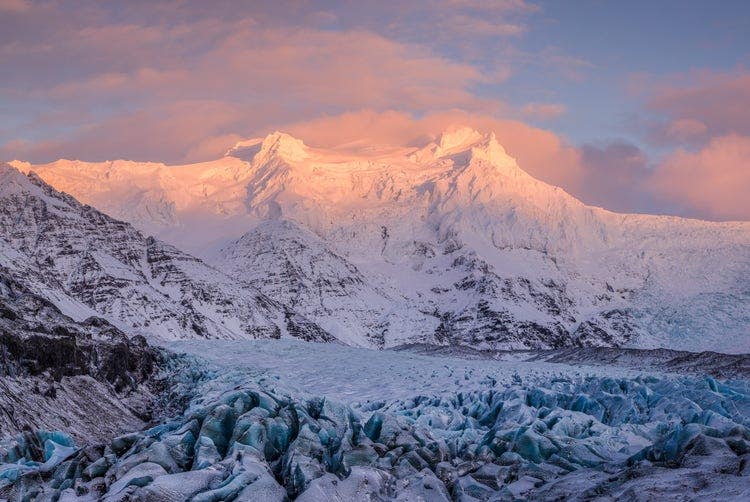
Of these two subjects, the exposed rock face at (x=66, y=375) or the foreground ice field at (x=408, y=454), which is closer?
the foreground ice field at (x=408, y=454)

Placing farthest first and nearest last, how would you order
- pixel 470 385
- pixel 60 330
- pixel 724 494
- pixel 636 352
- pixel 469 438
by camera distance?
pixel 636 352 → pixel 60 330 → pixel 470 385 → pixel 469 438 → pixel 724 494

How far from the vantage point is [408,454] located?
1673 inches

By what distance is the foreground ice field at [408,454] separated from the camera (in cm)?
3625

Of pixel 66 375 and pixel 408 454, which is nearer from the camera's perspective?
pixel 408 454

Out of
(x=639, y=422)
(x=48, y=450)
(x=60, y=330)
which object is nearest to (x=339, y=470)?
(x=48, y=450)

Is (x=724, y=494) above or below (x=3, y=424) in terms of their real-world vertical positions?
above

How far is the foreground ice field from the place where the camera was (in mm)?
36250

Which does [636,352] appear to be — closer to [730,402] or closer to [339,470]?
[730,402]

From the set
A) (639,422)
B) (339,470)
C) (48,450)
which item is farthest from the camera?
(639,422)

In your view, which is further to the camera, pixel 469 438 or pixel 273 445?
pixel 469 438

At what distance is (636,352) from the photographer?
175 metres

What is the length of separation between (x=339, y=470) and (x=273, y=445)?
374 cm

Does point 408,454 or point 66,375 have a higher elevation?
point 408,454

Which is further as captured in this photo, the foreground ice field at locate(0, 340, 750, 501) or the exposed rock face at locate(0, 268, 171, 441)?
the exposed rock face at locate(0, 268, 171, 441)
